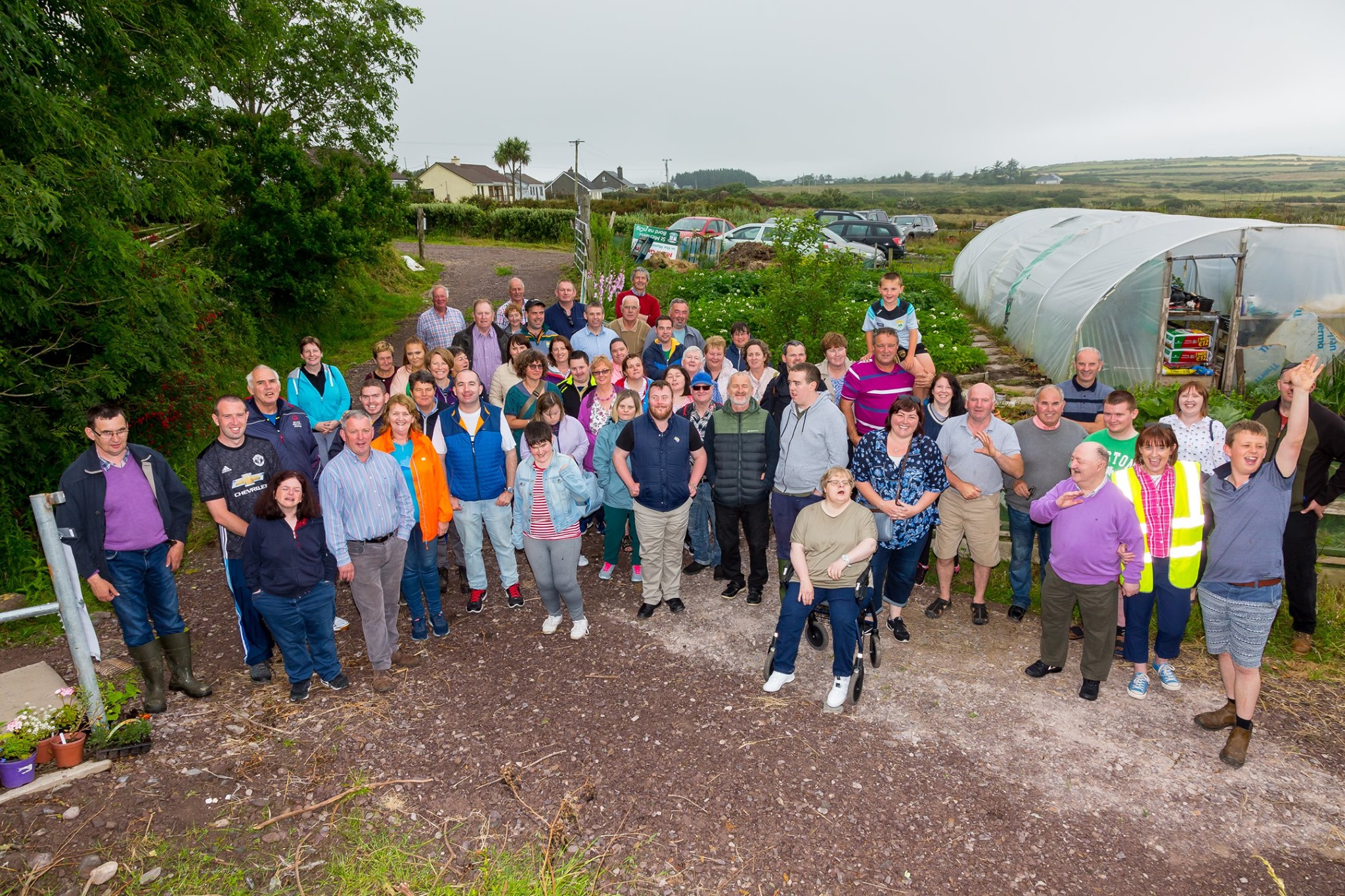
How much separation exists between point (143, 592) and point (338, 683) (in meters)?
1.38

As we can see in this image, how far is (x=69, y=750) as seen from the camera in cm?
451

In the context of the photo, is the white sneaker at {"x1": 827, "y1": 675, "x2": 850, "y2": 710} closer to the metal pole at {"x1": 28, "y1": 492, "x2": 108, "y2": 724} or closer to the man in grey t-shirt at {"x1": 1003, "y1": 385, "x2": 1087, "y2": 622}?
the man in grey t-shirt at {"x1": 1003, "y1": 385, "x2": 1087, "y2": 622}

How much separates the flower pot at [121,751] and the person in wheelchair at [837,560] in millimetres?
4194

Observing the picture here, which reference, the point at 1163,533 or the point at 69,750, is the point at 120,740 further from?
the point at 1163,533

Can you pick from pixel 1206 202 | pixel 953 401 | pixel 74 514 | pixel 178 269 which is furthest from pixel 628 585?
pixel 1206 202

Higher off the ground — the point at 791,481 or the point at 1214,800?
the point at 791,481

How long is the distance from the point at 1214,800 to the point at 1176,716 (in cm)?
80

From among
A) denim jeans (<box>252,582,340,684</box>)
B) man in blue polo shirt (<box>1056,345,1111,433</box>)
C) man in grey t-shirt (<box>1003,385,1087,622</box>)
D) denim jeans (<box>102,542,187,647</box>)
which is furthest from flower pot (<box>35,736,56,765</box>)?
man in blue polo shirt (<box>1056,345,1111,433</box>)

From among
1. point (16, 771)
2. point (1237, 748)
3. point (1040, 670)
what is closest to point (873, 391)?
point (1040, 670)

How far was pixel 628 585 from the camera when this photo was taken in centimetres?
704

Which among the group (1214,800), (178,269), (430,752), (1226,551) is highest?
(178,269)

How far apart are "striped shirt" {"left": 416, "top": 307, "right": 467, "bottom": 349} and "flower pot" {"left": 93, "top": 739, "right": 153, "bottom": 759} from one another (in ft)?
17.2

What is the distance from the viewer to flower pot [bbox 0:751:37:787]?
432 cm

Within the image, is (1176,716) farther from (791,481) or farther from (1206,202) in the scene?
(1206,202)
